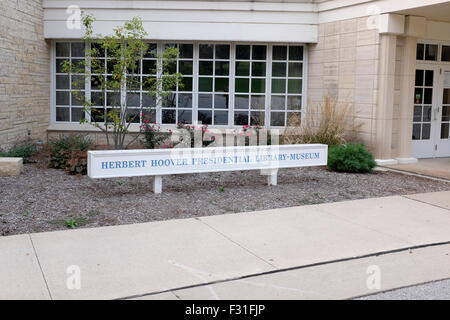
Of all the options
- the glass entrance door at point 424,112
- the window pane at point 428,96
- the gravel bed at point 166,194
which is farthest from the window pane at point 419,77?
the gravel bed at point 166,194

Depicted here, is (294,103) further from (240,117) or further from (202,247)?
(202,247)

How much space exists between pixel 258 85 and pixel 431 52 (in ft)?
13.7

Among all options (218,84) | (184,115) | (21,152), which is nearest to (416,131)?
(218,84)

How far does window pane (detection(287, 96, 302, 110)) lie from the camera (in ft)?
44.2

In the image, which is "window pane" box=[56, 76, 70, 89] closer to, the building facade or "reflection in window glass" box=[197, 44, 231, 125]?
the building facade

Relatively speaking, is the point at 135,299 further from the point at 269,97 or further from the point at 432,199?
the point at 269,97

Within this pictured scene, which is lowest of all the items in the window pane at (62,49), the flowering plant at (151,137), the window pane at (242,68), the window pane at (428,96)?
the flowering plant at (151,137)

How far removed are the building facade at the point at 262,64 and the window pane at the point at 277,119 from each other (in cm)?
3

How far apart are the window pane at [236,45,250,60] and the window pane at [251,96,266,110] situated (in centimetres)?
106

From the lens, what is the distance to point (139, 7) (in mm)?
12727

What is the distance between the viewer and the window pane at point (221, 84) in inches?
523

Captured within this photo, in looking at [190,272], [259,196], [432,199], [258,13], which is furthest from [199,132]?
[190,272]

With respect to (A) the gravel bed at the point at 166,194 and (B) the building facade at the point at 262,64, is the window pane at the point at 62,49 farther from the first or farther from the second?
(A) the gravel bed at the point at 166,194

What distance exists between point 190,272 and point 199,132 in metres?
6.02
